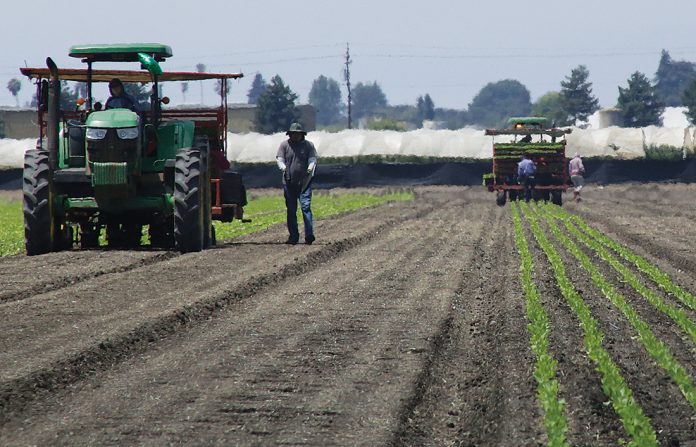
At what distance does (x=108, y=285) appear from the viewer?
1231 centimetres

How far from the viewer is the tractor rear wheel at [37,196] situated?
1552 cm

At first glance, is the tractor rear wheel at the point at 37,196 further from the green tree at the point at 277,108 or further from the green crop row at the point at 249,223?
the green tree at the point at 277,108

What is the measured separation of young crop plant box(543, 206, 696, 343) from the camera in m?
9.88

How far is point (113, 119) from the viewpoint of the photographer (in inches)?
616

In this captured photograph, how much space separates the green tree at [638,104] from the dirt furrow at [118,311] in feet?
371

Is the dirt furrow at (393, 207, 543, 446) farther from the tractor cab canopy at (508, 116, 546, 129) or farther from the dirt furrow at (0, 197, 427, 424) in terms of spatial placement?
the tractor cab canopy at (508, 116, 546, 129)

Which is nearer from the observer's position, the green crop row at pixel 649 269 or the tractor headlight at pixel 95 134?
the green crop row at pixel 649 269

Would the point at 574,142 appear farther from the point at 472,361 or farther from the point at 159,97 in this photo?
the point at 472,361

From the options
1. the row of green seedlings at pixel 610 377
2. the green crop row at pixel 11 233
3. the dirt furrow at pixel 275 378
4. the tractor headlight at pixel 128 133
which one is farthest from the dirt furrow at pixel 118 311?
the green crop row at pixel 11 233

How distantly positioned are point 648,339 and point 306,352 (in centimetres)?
257

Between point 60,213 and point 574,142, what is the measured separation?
4314 cm

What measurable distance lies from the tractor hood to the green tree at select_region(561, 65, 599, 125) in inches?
5429

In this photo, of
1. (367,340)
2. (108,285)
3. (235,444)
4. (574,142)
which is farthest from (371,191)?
Result: (235,444)

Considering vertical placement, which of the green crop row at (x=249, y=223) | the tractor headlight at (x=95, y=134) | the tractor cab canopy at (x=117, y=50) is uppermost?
the tractor cab canopy at (x=117, y=50)
